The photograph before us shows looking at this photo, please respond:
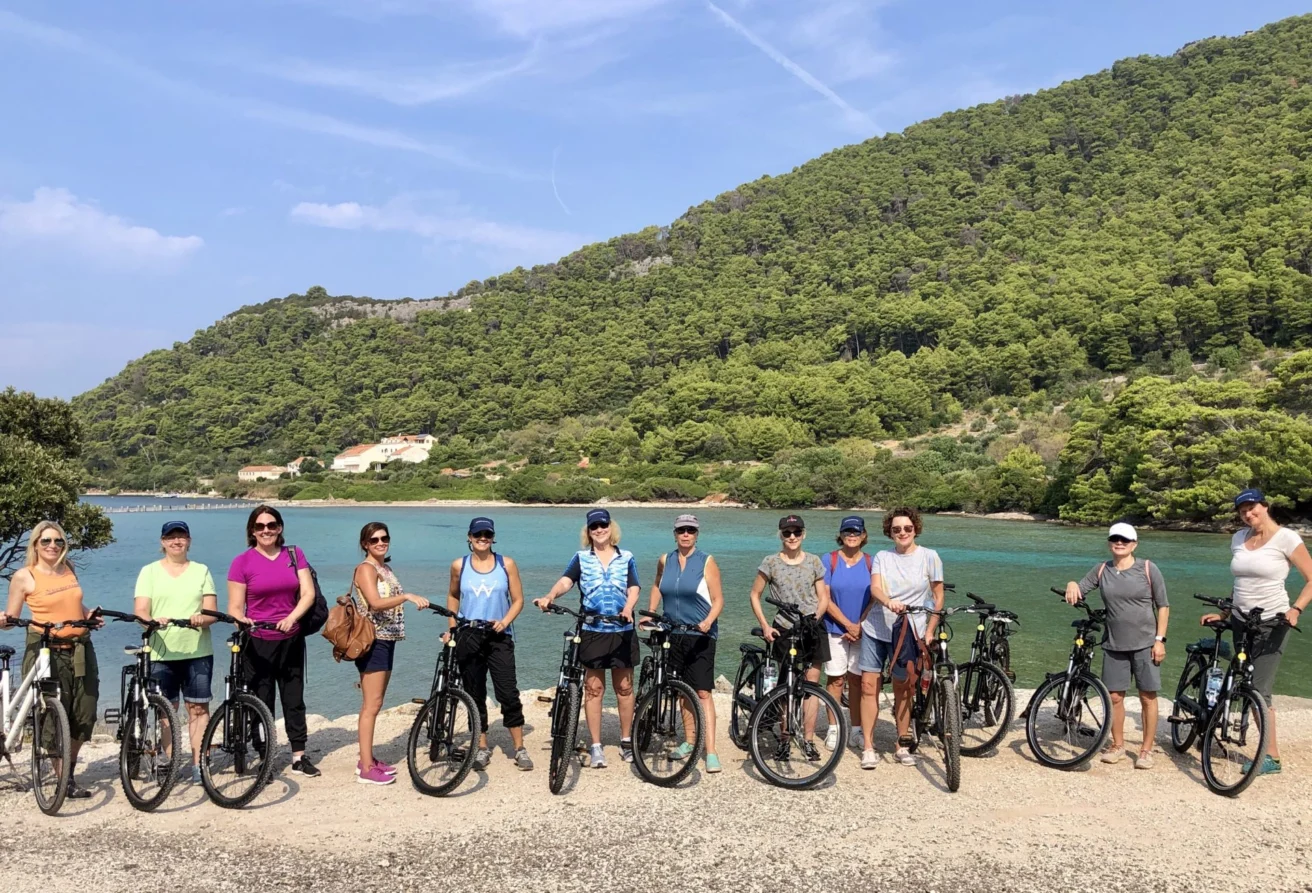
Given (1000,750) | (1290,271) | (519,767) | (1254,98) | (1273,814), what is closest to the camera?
(1273,814)

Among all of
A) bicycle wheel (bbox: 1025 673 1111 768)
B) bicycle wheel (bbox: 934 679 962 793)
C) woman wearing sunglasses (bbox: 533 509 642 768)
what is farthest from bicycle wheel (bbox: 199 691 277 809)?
bicycle wheel (bbox: 1025 673 1111 768)

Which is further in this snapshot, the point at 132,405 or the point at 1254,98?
the point at 132,405

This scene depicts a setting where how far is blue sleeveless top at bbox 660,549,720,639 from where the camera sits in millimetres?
5516

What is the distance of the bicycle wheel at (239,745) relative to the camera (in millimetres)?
4895

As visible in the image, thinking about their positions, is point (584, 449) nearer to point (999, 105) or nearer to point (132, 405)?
point (132, 405)

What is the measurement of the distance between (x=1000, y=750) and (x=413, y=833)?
4.08 metres

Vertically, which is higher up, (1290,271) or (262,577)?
(1290,271)

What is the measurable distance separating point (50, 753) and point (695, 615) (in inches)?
151

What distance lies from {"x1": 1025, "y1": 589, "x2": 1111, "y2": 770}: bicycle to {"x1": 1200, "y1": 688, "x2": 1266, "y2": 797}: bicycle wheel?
0.57 metres

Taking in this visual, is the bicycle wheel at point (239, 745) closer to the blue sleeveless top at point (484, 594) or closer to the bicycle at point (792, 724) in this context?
the blue sleeveless top at point (484, 594)

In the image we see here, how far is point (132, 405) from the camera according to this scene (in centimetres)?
14312

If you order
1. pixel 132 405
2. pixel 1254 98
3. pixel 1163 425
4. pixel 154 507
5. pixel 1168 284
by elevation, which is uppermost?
pixel 1254 98

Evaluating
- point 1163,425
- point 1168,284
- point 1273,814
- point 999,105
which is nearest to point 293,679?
point 1273,814

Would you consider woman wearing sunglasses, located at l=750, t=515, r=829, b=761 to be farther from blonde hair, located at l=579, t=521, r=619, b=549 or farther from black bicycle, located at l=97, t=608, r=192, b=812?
black bicycle, located at l=97, t=608, r=192, b=812
